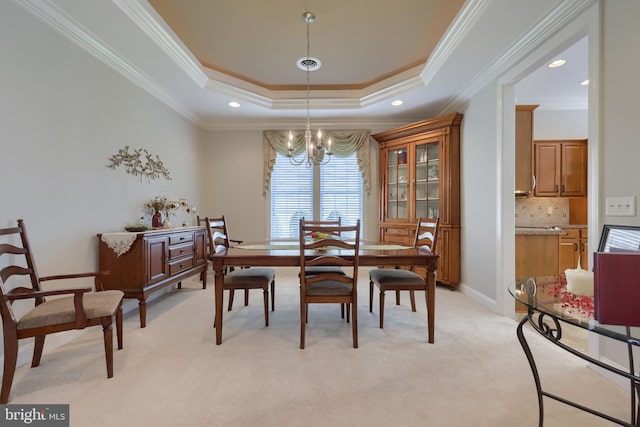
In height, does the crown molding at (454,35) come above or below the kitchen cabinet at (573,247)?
above

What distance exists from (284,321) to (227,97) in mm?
3057

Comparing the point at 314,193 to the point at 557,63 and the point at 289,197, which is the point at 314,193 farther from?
the point at 557,63

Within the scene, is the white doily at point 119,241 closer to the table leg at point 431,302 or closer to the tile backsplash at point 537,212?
the table leg at point 431,302

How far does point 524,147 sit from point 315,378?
3.69m

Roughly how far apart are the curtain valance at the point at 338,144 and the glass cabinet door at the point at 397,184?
15.5 inches

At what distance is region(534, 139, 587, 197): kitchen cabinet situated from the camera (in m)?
4.16

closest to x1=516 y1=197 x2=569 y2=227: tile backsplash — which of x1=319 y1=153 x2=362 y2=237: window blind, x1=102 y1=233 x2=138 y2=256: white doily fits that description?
x1=319 y1=153 x2=362 y2=237: window blind

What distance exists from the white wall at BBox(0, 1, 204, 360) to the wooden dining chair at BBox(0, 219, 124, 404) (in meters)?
0.17

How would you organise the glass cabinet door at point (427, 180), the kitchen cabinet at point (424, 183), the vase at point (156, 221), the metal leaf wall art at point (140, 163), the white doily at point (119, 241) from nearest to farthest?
the white doily at point (119, 241) → the metal leaf wall art at point (140, 163) → the vase at point (156, 221) → the kitchen cabinet at point (424, 183) → the glass cabinet door at point (427, 180)

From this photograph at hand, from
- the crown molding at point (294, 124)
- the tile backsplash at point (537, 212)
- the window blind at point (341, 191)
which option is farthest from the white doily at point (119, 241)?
the tile backsplash at point (537, 212)

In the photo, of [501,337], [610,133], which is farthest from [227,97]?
[501,337]

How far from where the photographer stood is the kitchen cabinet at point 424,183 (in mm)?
3852

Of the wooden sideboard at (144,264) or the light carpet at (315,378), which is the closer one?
the light carpet at (315,378)

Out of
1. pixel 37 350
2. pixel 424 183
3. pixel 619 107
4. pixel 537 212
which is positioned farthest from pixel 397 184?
pixel 37 350
